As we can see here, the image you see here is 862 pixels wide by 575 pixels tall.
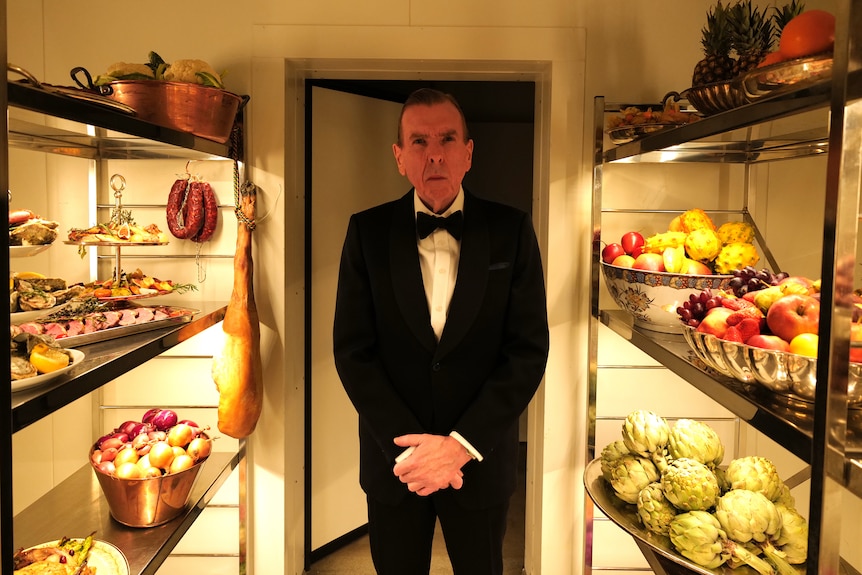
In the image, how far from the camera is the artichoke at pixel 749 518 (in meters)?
1.32

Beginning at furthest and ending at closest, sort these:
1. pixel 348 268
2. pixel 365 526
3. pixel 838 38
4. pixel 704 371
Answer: pixel 365 526
pixel 348 268
pixel 704 371
pixel 838 38

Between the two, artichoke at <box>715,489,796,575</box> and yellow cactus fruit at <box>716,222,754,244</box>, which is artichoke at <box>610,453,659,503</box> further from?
yellow cactus fruit at <box>716,222,754,244</box>

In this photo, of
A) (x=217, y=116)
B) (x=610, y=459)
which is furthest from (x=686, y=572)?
(x=217, y=116)

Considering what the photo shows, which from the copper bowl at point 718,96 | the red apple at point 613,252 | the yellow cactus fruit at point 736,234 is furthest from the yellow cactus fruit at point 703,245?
the copper bowl at point 718,96

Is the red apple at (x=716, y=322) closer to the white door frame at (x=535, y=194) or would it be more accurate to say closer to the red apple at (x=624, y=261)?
the red apple at (x=624, y=261)

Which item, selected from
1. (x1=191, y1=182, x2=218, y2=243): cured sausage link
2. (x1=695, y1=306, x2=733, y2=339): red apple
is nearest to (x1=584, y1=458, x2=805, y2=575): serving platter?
(x1=695, y1=306, x2=733, y2=339): red apple

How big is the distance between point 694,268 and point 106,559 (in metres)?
1.65

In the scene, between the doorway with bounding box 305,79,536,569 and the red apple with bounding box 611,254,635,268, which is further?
the doorway with bounding box 305,79,536,569

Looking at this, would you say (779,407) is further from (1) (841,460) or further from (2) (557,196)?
(2) (557,196)

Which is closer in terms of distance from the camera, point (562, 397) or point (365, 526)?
point (562, 397)

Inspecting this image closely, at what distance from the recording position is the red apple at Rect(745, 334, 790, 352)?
1069 millimetres

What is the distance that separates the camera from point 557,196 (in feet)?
7.74

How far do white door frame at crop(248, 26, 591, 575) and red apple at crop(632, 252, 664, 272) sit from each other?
0.55 m

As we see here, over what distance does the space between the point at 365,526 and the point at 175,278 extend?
166cm
